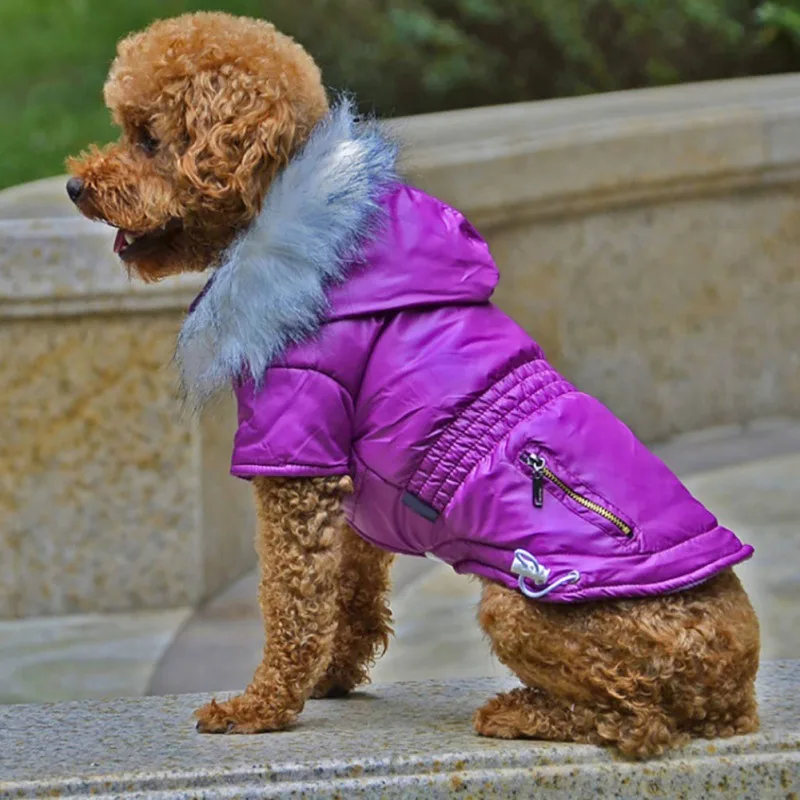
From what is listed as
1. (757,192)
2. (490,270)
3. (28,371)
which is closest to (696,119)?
(757,192)

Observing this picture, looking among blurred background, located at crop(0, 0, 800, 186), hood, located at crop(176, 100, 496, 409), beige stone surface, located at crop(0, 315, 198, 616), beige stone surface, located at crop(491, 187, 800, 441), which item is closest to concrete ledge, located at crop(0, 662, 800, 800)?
hood, located at crop(176, 100, 496, 409)

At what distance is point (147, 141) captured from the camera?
10.0 feet

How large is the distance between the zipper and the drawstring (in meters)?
0.10

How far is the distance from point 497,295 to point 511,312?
0.35 feet

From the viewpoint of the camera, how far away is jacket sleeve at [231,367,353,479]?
2.96 m

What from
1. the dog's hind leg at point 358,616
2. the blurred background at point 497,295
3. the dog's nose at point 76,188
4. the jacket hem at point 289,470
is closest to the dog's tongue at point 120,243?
the dog's nose at point 76,188

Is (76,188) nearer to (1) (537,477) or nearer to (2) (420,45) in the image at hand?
(1) (537,477)

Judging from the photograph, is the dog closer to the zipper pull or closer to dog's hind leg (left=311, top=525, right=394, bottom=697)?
the zipper pull

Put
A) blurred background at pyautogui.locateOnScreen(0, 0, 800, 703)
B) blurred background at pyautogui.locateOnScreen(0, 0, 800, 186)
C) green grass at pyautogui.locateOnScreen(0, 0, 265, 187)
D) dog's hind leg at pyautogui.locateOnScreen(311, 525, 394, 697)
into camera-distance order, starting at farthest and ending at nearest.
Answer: blurred background at pyautogui.locateOnScreen(0, 0, 800, 186) → green grass at pyautogui.locateOnScreen(0, 0, 265, 187) → blurred background at pyautogui.locateOnScreen(0, 0, 800, 703) → dog's hind leg at pyautogui.locateOnScreen(311, 525, 394, 697)

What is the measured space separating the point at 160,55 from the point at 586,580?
4.19 ft

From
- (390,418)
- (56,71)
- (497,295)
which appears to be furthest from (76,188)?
(56,71)

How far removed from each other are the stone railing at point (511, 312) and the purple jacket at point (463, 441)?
2.28 metres

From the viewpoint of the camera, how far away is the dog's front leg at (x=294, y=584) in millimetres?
3062

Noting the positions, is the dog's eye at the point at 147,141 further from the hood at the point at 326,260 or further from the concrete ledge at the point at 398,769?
the concrete ledge at the point at 398,769
